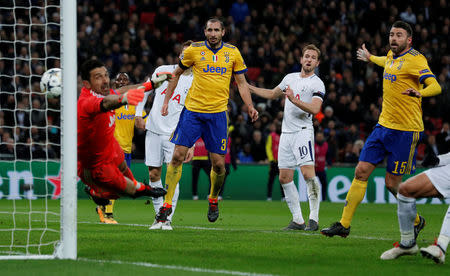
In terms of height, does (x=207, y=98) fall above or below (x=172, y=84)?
below

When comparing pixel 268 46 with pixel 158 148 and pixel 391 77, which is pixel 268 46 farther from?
pixel 391 77

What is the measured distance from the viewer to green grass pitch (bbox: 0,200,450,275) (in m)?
6.34

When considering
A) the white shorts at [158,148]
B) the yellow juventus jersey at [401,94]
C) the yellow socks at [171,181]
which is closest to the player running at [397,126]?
the yellow juventus jersey at [401,94]

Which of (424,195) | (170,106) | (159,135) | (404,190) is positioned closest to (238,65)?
(170,106)

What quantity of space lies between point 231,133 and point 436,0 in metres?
9.80

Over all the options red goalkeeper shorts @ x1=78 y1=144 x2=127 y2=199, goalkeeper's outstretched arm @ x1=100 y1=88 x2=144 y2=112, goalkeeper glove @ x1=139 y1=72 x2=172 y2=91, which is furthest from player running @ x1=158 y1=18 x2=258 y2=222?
goalkeeper's outstretched arm @ x1=100 y1=88 x2=144 y2=112

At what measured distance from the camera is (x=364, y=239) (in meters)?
9.09

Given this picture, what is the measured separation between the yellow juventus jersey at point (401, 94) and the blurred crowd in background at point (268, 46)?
35.3 feet

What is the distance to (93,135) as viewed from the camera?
312 inches

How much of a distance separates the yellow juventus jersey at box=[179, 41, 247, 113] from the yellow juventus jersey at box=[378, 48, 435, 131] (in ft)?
7.50

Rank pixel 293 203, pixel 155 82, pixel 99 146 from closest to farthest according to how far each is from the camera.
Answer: pixel 155 82
pixel 99 146
pixel 293 203

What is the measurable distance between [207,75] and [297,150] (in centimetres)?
178

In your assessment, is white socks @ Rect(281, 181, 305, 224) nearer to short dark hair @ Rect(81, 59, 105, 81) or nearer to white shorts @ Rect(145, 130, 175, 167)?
white shorts @ Rect(145, 130, 175, 167)

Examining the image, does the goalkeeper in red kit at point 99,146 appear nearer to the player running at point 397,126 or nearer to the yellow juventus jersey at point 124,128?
the player running at point 397,126
